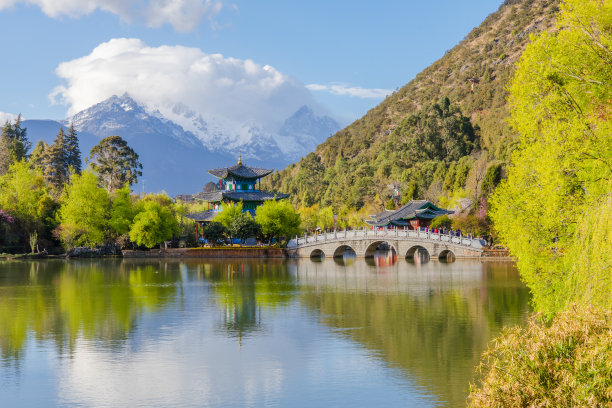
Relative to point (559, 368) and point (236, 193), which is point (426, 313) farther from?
point (236, 193)

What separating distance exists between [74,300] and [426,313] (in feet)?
54.6

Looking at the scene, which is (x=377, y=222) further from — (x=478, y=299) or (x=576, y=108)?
(x=576, y=108)

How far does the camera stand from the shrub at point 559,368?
26.7 ft

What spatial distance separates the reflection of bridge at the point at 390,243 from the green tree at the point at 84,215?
727 inches

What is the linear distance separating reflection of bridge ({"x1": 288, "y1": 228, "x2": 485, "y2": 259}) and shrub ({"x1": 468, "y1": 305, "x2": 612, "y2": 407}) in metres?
45.1

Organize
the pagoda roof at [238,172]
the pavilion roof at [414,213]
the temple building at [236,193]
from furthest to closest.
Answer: the pagoda roof at [238,172], the temple building at [236,193], the pavilion roof at [414,213]

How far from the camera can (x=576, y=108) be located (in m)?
16.3

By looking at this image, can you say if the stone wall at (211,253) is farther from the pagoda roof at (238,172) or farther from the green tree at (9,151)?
the green tree at (9,151)

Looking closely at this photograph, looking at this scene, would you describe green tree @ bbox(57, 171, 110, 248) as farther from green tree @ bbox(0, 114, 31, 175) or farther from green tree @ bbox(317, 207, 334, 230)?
green tree @ bbox(317, 207, 334, 230)

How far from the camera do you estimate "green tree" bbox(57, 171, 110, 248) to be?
6078cm

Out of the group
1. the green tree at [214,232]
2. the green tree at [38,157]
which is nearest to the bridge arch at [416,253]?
the green tree at [214,232]

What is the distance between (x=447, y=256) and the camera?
5922cm

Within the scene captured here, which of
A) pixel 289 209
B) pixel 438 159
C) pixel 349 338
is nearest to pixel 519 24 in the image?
pixel 438 159

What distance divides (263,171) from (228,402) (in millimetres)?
63054
